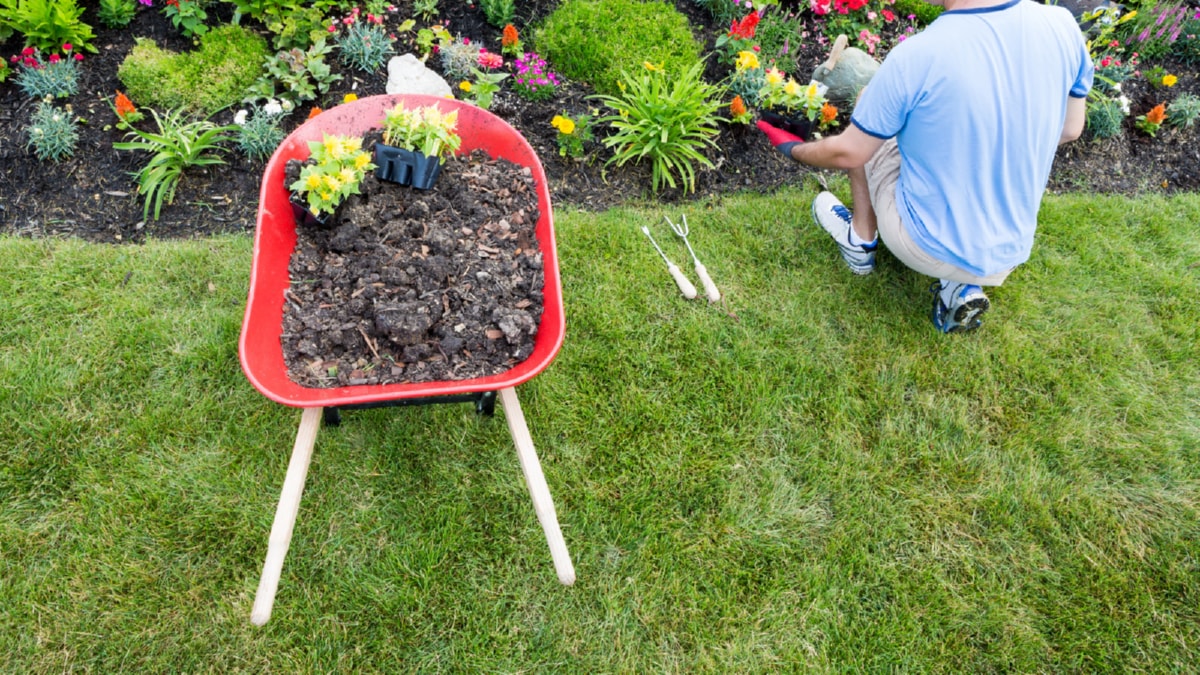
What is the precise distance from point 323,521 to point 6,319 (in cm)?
148

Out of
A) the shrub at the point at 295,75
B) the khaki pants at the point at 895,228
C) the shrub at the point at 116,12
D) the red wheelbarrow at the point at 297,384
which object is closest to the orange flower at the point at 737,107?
the khaki pants at the point at 895,228

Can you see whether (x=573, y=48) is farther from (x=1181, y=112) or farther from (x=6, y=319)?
(x=1181, y=112)

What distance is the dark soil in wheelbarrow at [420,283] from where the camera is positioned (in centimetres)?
173

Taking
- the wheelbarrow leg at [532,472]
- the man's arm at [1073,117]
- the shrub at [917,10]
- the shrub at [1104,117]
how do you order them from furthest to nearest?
the shrub at [917,10] → the shrub at [1104,117] → the man's arm at [1073,117] → the wheelbarrow leg at [532,472]

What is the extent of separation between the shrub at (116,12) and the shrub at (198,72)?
0.20m

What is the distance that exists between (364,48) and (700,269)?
6.18 feet

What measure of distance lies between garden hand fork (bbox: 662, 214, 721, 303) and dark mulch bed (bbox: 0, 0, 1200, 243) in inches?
7.7

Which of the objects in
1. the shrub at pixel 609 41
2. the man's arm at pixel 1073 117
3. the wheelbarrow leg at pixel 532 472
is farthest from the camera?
the shrub at pixel 609 41

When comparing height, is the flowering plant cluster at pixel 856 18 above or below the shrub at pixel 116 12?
above

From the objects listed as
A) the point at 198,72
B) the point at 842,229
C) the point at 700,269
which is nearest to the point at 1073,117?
the point at 842,229

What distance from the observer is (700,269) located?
2785mm

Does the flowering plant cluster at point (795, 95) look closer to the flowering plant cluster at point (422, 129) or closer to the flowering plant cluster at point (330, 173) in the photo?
the flowering plant cluster at point (422, 129)

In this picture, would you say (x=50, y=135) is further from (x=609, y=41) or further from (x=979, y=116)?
(x=979, y=116)

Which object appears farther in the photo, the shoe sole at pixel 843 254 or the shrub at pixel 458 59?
the shrub at pixel 458 59
